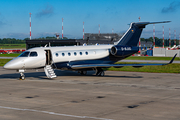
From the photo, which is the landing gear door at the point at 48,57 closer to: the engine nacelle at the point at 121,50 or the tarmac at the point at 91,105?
the engine nacelle at the point at 121,50

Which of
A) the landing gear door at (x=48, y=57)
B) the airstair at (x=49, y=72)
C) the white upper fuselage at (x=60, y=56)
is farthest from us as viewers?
the landing gear door at (x=48, y=57)

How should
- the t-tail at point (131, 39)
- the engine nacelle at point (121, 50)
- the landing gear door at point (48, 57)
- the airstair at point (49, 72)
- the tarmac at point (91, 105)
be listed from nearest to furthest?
1. the tarmac at point (91, 105)
2. the airstair at point (49, 72)
3. the landing gear door at point (48, 57)
4. the engine nacelle at point (121, 50)
5. the t-tail at point (131, 39)

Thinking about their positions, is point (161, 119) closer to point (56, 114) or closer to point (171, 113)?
point (171, 113)

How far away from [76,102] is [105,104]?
172 cm

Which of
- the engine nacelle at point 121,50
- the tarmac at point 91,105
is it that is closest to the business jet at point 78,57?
the engine nacelle at point 121,50

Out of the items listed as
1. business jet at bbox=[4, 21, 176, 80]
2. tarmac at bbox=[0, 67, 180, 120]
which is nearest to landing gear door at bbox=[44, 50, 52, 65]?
business jet at bbox=[4, 21, 176, 80]

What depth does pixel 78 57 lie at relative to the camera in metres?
27.4

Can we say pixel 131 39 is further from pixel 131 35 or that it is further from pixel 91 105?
pixel 91 105

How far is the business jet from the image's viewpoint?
2470 cm

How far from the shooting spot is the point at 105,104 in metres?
13.3

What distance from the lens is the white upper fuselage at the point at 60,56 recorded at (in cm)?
2419

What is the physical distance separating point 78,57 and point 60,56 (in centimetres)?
215

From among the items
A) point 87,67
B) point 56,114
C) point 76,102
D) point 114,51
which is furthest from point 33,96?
point 114,51

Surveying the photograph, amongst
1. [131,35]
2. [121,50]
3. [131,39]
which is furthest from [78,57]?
[131,35]
